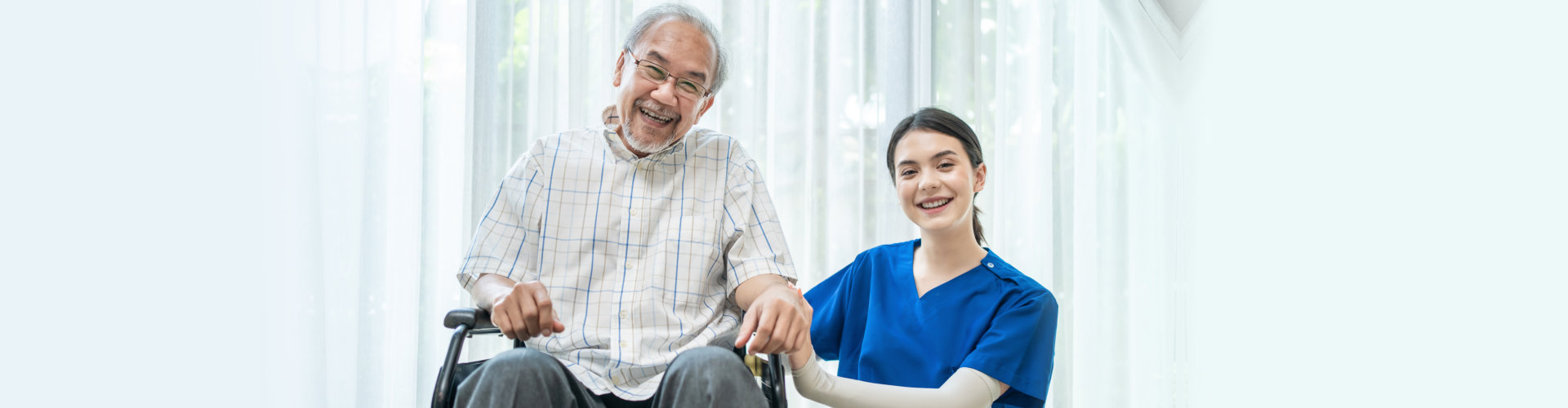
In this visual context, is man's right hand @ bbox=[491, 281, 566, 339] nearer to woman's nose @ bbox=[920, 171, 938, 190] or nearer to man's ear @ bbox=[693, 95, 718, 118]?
man's ear @ bbox=[693, 95, 718, 118]

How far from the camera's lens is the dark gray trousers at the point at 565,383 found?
108cm

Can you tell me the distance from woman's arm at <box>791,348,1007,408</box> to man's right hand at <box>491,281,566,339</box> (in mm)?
416

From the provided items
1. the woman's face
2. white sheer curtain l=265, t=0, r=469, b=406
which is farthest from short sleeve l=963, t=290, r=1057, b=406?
white sheer curtain l=265, t=0, r=469, b=406

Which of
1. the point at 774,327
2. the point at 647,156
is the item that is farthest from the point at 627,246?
the point at 774,327

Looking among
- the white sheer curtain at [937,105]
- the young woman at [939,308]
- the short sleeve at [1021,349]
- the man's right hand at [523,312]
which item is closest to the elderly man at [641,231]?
the man's right hand at [523,312]

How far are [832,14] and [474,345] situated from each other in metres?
1.31

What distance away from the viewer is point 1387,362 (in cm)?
122

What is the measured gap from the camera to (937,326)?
5.16 ft

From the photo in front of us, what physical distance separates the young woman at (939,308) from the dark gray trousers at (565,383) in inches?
12.6

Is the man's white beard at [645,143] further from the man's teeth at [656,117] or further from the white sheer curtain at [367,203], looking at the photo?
the white sheer curtain at [367,203]

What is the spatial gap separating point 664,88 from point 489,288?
41 cm

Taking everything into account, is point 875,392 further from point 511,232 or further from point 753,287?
point 511,232

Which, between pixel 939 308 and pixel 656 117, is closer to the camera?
pixel 656 117

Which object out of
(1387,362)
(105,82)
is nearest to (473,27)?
(105,82)
